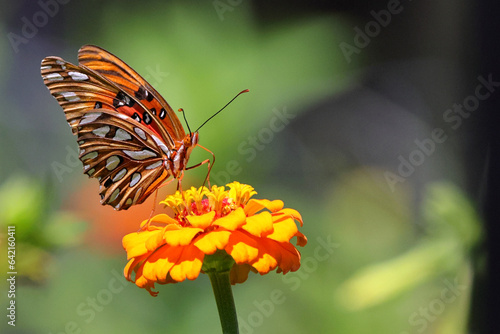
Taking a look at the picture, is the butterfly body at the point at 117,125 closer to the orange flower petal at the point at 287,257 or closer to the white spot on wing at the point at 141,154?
the white spot on wing at the point at 141,154

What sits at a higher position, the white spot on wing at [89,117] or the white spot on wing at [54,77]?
the white spot on wing at [54,77]

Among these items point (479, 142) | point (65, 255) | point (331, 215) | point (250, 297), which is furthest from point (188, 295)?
point (479, 142)

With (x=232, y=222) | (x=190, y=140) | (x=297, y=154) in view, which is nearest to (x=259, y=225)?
(x=232, y=222)

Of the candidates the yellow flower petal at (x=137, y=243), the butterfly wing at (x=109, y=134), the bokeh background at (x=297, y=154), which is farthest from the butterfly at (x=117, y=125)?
the bokeh background at (x=297, y=154)

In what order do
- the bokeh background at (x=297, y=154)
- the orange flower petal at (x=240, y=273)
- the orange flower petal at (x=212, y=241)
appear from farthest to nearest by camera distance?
Result: the bokeh background at (x=297, y=154) → the orange flower petal at (x=240, y=273) → the orange flower petal at (x=212, y=241)

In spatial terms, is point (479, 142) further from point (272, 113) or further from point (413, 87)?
point (272, 113)

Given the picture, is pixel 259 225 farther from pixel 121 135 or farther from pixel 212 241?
pixel 121 135
